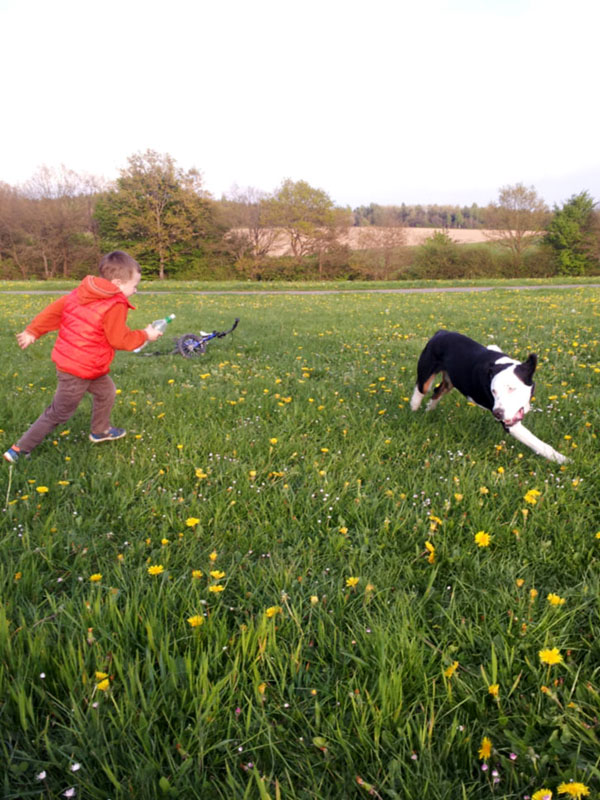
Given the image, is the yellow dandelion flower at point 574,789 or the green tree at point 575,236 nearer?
the yellow dandelion flower at point 574,789

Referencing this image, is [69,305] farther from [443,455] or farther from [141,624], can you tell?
[443,455]

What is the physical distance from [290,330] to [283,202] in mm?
37424

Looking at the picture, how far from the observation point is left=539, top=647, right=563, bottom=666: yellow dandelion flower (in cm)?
155

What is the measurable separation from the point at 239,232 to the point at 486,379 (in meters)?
44.0

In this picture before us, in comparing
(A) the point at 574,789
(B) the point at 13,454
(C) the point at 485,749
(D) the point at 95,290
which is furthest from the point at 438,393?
(B) the point at 13,454

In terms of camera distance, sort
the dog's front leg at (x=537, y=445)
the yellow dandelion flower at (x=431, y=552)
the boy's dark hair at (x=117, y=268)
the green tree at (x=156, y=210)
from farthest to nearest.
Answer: the green tree at (x=156, y=210) < the boy's dark hair at (x=117, y=268) < the dog's front leg at (x=537, y=445) < the yellow dandelion flower at (x=431, y=552)

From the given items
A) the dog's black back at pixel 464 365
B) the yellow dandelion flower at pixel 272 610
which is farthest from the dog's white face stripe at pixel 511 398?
the yellow dandelion flower at pixel 272 610

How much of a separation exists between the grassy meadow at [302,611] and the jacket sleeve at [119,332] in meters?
0.84

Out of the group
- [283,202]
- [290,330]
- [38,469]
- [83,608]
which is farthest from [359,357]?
[283,202]

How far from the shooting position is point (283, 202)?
145ft

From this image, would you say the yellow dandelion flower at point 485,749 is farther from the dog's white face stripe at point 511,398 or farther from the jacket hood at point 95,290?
the jacket hood at point 95,290

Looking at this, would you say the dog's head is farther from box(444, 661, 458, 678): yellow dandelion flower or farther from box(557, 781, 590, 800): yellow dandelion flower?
box(557, 781, 590, 800): yellow dandelion flower

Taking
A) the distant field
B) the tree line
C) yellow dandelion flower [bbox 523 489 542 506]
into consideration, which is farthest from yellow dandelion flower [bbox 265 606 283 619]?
the distant field

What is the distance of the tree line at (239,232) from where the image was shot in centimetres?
3953
